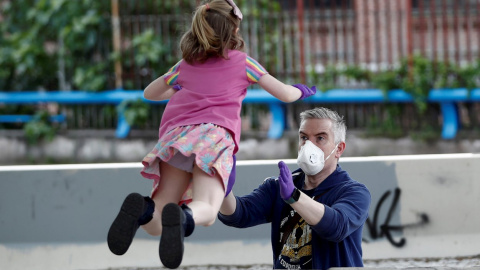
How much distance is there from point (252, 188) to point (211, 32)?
2.28m

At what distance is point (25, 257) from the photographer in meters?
5.91

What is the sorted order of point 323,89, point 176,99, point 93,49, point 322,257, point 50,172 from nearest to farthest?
point 322,257
point 176,99
point 50,172
point 323,89
point 93,49

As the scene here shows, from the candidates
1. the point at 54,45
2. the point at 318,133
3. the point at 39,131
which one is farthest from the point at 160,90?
the point at 54,45

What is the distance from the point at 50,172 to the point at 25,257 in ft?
2.21

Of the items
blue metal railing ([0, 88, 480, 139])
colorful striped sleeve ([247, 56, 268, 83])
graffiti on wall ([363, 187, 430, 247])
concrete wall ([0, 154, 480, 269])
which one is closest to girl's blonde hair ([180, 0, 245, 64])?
colorful striped sleeve ([247, 56, 268, 83])

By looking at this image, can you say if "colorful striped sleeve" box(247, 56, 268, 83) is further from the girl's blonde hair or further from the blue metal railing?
the blue metal railing

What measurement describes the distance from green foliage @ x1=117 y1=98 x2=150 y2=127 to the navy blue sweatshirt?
885 centimetres

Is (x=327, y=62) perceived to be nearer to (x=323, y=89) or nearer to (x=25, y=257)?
(x=323, y=89)

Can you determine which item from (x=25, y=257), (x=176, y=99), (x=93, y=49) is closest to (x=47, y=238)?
(x=25, y=257)

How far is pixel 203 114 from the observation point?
371cm

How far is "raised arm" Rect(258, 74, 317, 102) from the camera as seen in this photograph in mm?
3742

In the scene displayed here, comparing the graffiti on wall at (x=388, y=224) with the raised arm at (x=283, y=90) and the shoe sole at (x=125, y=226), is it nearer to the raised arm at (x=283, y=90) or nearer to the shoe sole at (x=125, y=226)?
the raised arm at (x=283, y=90)

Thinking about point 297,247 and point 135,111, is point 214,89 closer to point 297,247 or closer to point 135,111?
point 297,247

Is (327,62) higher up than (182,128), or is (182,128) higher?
(327,62)
